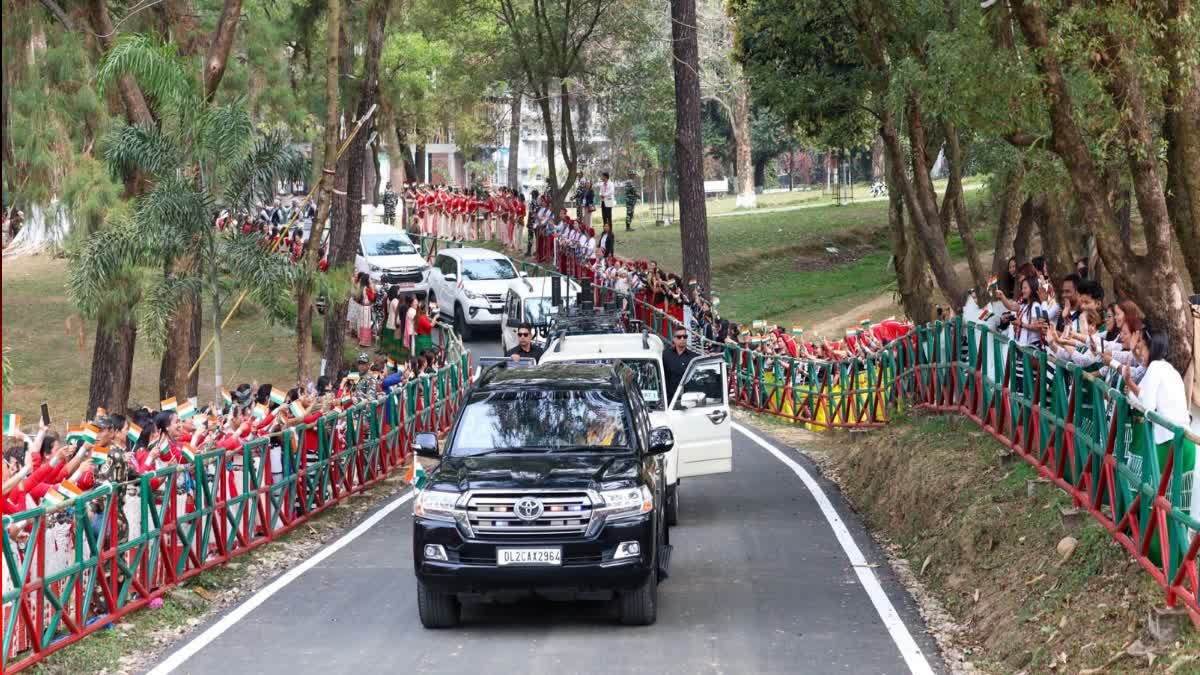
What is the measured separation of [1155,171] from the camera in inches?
517

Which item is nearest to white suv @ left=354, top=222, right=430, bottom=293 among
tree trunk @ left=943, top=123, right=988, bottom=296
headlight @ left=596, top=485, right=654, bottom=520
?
tree trunk @ left=943, top=123, right=988, bottom=296

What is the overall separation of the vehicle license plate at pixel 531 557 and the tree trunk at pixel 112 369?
17163 millimetres

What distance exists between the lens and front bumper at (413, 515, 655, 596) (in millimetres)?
10852

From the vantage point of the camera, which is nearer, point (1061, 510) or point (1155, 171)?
point (1061, 510)

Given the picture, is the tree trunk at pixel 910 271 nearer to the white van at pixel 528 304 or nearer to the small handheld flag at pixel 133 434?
the white van at pixel 528 304

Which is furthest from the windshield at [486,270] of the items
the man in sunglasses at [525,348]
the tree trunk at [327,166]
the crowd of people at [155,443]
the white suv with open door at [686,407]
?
the white suv with open door at [686,407]

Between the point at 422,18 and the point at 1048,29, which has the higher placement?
the point at 422,18

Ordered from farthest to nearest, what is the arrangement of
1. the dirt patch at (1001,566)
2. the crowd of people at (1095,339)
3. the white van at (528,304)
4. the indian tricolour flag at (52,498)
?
the white van at (528,304) < the indian tricolour flag at (52,498) < the crowd of people at (1095,339) < the dirt patch at (1001,566)

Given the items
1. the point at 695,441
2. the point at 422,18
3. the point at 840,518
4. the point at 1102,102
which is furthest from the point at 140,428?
the point at 422,18

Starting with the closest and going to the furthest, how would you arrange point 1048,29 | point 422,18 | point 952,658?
point 952,658
point 1048,29
point 422,18

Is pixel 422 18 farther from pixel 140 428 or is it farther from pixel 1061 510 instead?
pixel 1061 510

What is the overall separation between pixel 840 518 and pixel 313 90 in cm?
2526

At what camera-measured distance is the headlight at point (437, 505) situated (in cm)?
1098

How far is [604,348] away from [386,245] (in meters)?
24.8
